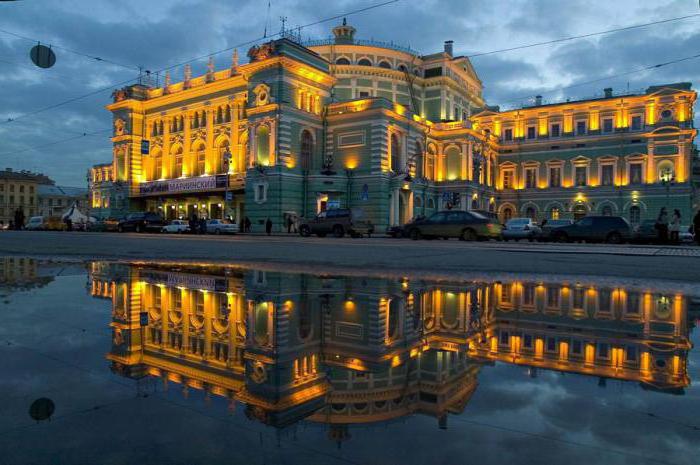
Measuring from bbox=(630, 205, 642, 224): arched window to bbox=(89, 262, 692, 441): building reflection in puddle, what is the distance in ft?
178

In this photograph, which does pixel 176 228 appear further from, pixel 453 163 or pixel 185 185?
pixel 453 163

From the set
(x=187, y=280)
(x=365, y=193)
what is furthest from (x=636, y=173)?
(x=187, y=280)

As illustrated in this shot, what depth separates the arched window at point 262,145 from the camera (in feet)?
129

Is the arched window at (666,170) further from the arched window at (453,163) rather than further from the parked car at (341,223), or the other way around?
the parked car at (341,223)

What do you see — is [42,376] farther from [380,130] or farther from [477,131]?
[477,131]

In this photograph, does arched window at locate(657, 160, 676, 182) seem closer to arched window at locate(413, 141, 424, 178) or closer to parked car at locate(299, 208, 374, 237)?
arched window at locate(413, 141, 424, 178)

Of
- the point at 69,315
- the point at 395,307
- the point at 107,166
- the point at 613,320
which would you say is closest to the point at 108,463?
the point at 69,315

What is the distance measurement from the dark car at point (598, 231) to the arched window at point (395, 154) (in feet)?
60.3

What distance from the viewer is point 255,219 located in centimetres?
3984

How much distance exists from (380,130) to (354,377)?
1505 inches

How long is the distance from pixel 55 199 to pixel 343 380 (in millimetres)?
128588

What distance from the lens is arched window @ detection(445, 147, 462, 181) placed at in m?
47.7

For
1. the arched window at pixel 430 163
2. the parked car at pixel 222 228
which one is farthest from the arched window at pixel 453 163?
the parked car at pixel 222 228

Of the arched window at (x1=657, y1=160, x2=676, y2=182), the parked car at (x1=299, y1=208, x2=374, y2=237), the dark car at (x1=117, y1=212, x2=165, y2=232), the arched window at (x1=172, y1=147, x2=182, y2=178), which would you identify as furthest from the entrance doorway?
the dark car at (x1=117, y1=212, x2=165, y2=232)
